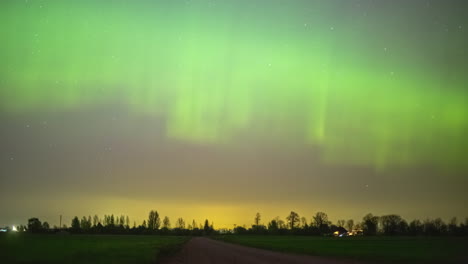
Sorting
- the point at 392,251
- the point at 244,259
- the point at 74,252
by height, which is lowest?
the point at 392,251

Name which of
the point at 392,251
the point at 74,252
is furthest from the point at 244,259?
the point at 392,251

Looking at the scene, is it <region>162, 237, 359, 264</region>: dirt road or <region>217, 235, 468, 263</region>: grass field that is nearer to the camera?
<region>162, 237, 359, 264</region>: dirt road

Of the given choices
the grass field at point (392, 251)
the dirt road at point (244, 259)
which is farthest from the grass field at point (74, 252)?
the grass field at point (392, 251)

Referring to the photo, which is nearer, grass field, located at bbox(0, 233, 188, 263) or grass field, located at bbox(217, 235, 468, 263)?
grass field, located at bbox(0, 233, 188, 263)

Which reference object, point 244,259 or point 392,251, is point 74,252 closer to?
point 244,259

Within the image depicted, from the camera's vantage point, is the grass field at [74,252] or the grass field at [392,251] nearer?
the grass field at [74,252]

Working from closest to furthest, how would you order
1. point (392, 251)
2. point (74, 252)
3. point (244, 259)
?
point (244, 259) < point (74, 252) < point (392, 251)

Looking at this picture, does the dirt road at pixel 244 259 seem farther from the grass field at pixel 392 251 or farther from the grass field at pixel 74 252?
the grass field at pixel 392 251

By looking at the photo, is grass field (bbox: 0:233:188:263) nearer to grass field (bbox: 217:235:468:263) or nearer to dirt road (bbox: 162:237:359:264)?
dirt road (bbox: 162:237:359:264)

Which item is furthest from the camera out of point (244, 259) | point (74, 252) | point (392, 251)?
point (392, 251)

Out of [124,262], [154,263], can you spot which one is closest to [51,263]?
[124,262]

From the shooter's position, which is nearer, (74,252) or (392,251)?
(74,252)

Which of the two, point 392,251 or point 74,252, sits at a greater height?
point 74,252

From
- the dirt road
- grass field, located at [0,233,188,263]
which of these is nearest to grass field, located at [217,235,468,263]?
the dirt road
